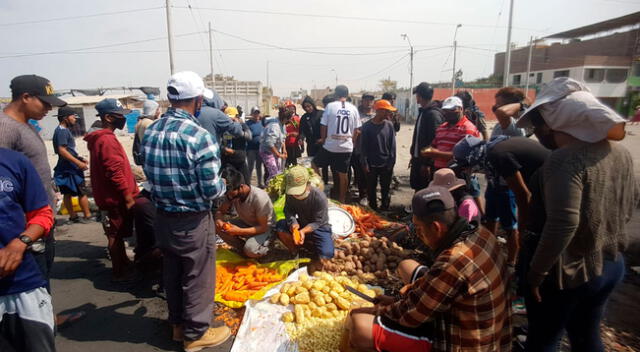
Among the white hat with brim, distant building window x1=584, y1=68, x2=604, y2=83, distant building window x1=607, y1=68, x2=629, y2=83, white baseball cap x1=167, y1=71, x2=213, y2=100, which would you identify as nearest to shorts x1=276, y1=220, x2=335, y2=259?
white baseball cap x1=167, y1=71, x2=213, y2=100

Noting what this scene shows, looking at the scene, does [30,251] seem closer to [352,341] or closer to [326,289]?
[352,341]

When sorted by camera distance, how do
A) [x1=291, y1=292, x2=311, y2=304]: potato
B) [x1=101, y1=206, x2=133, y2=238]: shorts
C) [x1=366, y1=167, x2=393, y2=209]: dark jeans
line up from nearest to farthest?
[x1=291, y1=292, x2=311, y2=304]: potato < [x1=101, y1=206, x2=133, y2=238]: shorts < [x1=366, y1=167, x2=393, y2=209]: dark jeans

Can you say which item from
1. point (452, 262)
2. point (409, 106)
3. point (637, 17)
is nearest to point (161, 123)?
point (452, 262)

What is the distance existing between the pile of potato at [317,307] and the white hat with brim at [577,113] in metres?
2.18

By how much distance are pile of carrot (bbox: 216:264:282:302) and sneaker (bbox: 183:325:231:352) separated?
1.71 feet

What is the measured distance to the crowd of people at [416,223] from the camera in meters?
1.84

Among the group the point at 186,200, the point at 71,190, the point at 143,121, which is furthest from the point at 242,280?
the point at 71,190

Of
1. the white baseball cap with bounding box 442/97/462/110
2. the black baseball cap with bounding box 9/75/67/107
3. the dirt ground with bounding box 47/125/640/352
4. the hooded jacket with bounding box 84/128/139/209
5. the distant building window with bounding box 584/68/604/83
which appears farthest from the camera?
the distant building window with bounding box 584/68/604/83

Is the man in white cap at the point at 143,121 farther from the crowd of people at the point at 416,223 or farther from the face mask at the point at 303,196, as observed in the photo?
the face mask at the point at 303,196

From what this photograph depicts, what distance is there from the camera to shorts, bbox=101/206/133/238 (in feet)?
12.9

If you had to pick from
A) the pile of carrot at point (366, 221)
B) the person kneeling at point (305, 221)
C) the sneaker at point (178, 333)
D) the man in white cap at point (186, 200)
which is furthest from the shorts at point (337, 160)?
the sneaker at point (178, 333)

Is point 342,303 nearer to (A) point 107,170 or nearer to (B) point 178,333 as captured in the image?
(B) point 178,333

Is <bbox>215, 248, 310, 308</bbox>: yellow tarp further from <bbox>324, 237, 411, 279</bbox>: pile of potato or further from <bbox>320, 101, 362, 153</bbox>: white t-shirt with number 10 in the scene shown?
<bbox>320, 101, 362, 153</bbox>: white t-shirt with number 10

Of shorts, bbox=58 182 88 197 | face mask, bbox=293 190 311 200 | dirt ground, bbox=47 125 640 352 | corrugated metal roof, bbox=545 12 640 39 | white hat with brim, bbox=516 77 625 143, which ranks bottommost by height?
dirt ground, bbox=47 125 640 352
